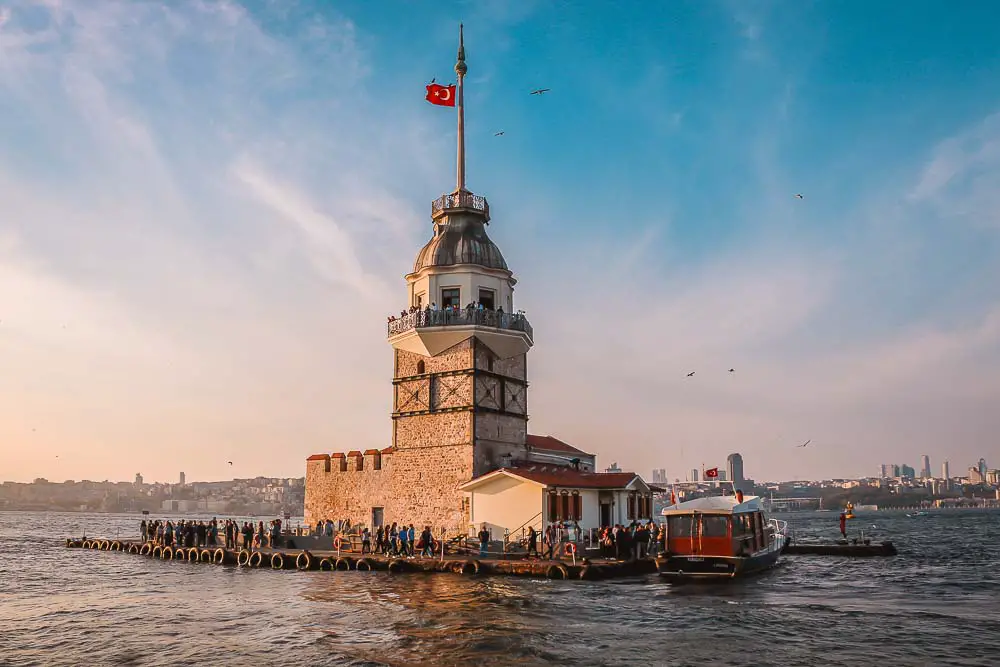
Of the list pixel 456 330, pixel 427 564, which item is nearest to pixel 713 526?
pixel 427 564

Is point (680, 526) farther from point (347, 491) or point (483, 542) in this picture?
point (347, 491)

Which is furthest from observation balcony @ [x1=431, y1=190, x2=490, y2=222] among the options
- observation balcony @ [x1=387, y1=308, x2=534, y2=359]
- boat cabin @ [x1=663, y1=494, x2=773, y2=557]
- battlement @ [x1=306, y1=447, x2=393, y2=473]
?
boat cabin @ [x1=663, y1=494, x2=773, y2=557]

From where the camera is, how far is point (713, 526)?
1127 inches

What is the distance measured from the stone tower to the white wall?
2.45 feet

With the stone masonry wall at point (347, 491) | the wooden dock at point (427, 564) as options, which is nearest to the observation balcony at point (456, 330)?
the stone masonry wall at point (347, 491)

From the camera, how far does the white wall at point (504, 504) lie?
33562 mm

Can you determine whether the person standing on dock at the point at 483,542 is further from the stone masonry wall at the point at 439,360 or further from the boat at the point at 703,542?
the stone masonry wall at the point at 439,360

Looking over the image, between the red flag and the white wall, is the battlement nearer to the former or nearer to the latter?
the white wall

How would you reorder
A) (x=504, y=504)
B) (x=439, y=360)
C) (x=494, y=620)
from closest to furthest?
(x=494, y=620) → (x=504, y=504) → (x=439, y=360)

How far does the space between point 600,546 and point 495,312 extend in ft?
37.0

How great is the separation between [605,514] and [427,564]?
8.38 metres

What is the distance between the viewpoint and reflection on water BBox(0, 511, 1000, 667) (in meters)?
17.2

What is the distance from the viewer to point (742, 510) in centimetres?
3003

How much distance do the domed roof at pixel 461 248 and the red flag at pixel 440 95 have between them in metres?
5.33
